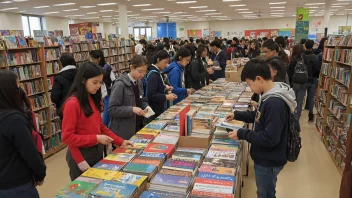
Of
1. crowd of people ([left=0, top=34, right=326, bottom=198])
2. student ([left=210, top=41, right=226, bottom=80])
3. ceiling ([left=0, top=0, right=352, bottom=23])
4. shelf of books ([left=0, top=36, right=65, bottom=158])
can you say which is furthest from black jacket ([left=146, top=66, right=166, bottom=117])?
ceiling ([left=0, top=0, right=352, bottom=23])

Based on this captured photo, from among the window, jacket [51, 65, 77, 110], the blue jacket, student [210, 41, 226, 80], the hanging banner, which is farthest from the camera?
the window

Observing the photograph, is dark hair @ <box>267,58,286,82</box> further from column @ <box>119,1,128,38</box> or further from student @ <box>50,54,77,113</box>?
column @ <box>119,1,128,38</box>

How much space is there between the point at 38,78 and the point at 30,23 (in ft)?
54.9

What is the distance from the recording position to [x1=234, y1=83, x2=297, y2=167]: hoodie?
5.89 ft

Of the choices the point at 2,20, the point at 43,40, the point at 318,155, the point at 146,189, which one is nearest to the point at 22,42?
the point at 43,40

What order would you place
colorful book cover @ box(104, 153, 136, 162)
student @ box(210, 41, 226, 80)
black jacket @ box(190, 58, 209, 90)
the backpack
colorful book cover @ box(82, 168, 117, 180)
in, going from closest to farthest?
1. colorful book cover @ box(82, 168, 117, 180)
2. colorful book cover @ box(104, 153, 136, 162)
3. black jacket @ box(190, 58, 209, 90)
4. the backpack
5. student @ box(210, 41, 226, 80)

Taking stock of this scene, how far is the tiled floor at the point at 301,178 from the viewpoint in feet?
11.0

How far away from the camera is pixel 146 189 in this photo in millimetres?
1671

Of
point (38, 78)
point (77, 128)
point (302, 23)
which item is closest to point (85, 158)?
point (77, 128)

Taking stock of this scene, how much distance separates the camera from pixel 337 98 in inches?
174

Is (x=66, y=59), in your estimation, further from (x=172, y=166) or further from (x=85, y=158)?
(x=172, y=166)

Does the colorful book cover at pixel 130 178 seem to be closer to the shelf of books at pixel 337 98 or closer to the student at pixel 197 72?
the shelf of books at pixel 337 98

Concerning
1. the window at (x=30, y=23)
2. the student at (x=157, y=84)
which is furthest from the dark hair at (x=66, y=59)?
the window at (x=30, y=23)

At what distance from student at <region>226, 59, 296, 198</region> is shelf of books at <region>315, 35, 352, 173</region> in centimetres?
221
